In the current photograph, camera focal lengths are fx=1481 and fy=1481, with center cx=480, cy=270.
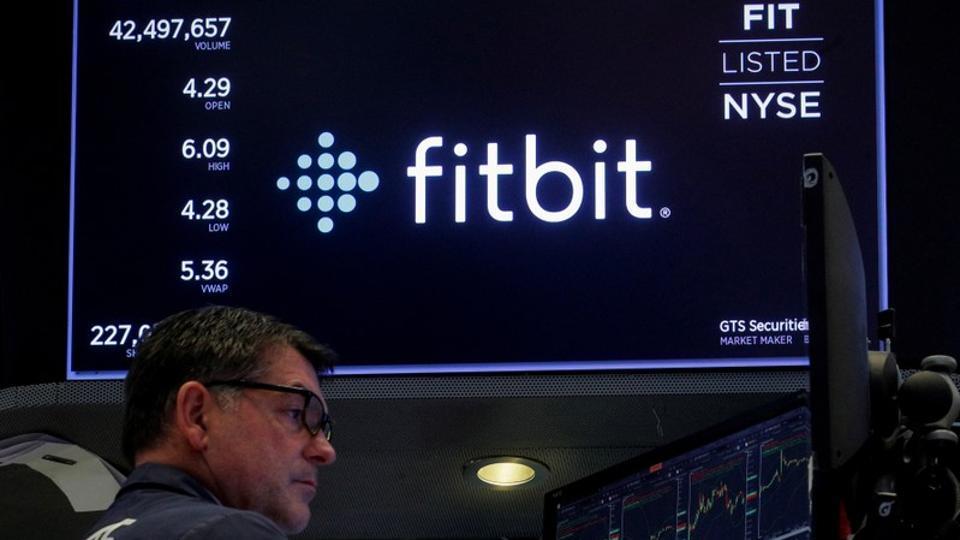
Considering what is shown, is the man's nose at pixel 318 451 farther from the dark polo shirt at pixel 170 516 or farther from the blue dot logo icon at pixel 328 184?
the blue dot logo icon at pixel 328 184

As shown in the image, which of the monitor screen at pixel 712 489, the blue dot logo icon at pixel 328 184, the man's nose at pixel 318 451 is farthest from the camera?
the blue dot logo icon at pixel 328 184

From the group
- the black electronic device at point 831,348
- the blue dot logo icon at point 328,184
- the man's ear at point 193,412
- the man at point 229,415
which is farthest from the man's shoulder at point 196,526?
the blue dot logo icon at point 328,184

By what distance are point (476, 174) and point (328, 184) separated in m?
0.33

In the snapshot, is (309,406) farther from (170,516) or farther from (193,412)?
(170,516)

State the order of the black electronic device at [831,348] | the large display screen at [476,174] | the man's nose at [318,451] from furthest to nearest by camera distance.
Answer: the large display screen at [476,174], the man's nose at [318,451], the black electronic device at [831,348]

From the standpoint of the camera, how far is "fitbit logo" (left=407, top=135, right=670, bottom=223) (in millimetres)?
3213

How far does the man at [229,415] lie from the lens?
2289 mm

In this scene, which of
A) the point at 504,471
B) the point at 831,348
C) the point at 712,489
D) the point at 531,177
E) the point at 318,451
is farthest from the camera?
the point at 504,471

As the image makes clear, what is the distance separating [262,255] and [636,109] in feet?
2.89

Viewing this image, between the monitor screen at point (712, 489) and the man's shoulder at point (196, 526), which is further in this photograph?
the monitor screen at point (712, 489)

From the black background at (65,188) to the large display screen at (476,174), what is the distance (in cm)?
6

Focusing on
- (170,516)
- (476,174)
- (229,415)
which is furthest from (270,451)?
(476,174)

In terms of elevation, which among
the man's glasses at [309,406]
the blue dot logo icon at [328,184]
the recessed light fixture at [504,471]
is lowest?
the recessed light fixture at [504,471]

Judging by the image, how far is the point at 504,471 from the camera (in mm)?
3590
